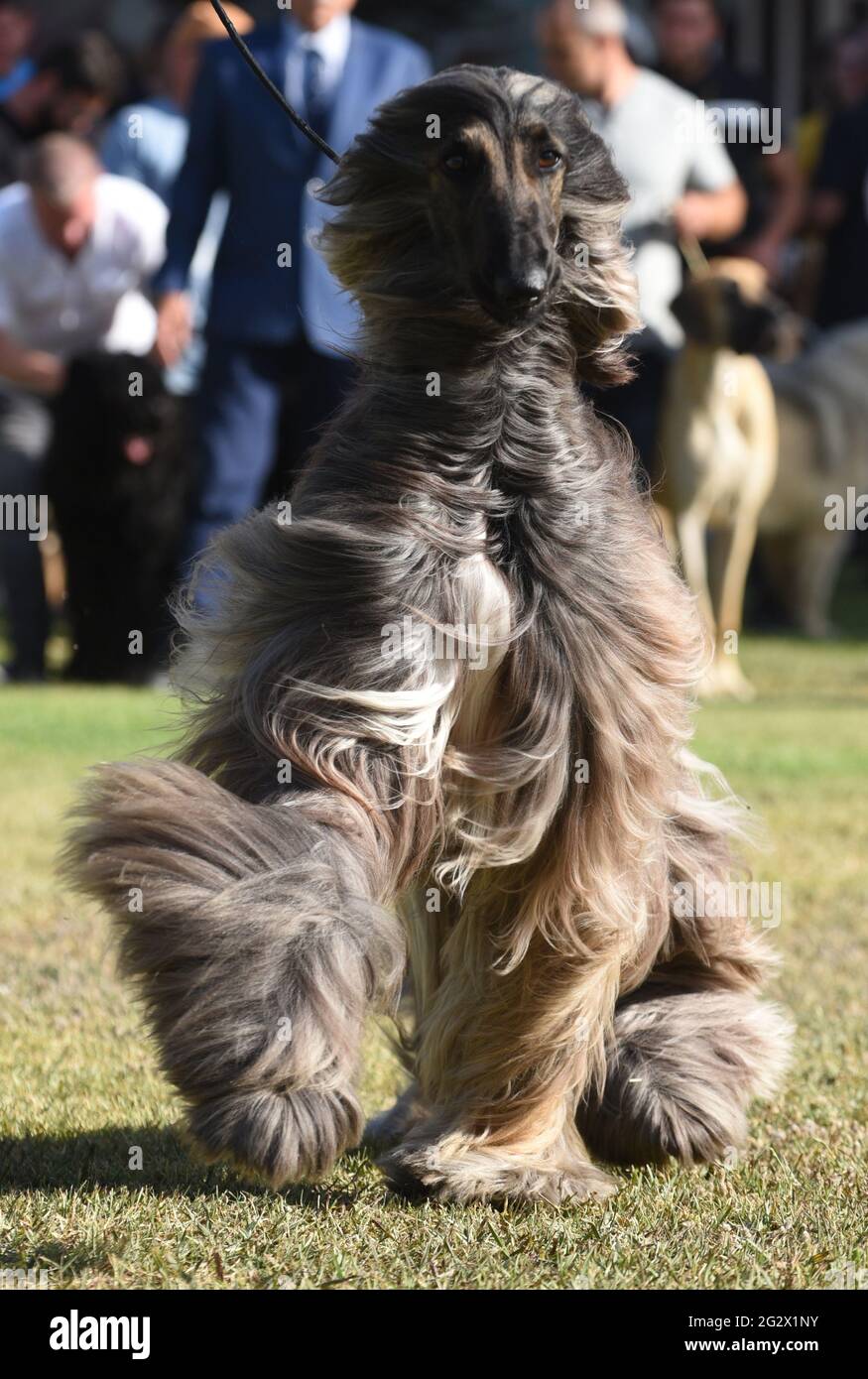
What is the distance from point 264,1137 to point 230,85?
465 centimetres

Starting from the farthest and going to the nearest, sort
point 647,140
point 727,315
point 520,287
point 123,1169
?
1. point 727,315
2. point 647,140
3. point 123,1169
4. point 520,287

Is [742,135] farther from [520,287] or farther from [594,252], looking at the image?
[520,287]

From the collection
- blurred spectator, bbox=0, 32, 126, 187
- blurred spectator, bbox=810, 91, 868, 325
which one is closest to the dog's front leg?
blurred spectator, bbox=0, 32, 126, 187

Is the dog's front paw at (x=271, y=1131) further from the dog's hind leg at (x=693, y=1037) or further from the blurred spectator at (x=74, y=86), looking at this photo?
the blurred spectator at (x=74, y=86)

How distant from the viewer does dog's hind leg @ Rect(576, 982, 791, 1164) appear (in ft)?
9.28

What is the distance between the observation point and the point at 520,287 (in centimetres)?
245

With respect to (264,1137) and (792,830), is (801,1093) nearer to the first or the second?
(264,1137)

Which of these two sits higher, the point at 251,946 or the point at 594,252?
the point at 594,252

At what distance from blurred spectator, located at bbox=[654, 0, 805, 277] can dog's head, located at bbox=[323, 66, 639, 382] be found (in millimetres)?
7413

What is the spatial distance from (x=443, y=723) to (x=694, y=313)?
20.0 feet

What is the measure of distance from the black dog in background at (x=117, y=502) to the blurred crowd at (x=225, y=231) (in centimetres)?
1

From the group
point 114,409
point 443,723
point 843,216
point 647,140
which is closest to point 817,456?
point 843,216

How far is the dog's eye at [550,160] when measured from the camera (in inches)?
101

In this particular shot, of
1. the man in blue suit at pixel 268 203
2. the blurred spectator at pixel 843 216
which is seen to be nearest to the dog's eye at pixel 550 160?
the man in blue suit at pixel 268 203
